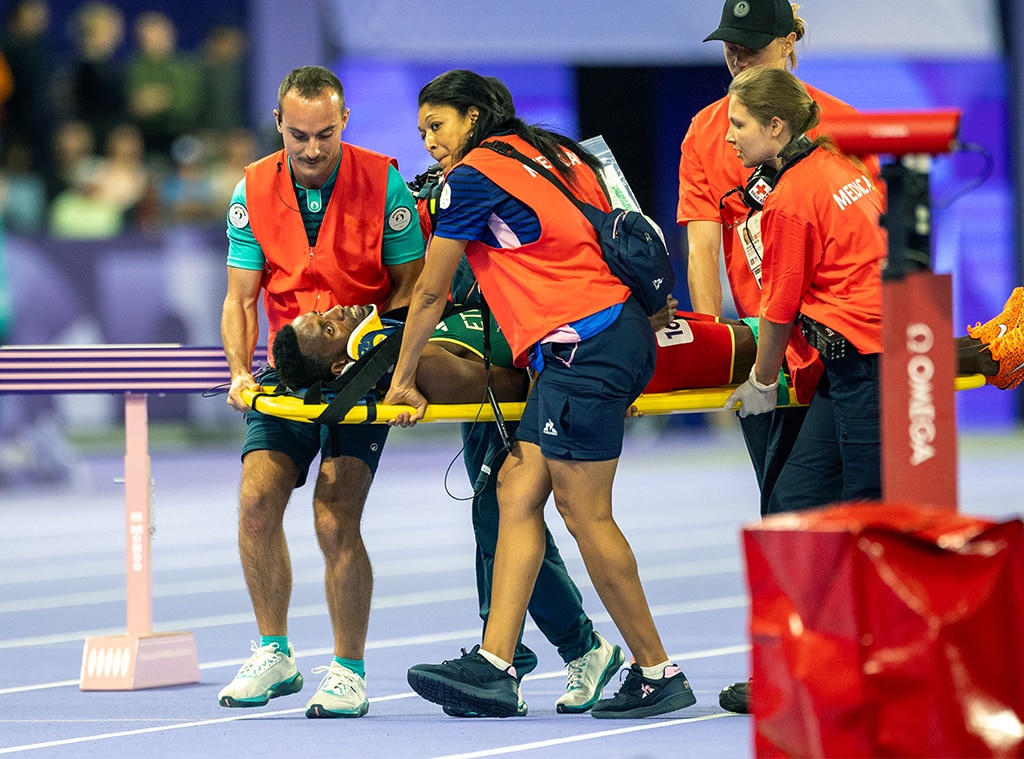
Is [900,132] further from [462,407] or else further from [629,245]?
[462,407]

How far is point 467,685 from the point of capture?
531 cm

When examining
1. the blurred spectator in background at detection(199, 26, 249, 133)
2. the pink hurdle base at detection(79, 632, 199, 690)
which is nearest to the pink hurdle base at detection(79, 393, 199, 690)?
the pink hurdle base at detection(79, 632, 199, 690)

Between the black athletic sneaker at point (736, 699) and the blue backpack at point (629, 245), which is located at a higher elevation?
the blue backpack at point (629, 245)

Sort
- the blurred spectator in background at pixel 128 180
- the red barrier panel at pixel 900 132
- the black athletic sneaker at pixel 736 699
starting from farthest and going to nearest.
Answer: the blurred spectator in background at pixel 128 180, the black athletic sneaker at pixel 736 699, the red barrier panel at pixel 900 132

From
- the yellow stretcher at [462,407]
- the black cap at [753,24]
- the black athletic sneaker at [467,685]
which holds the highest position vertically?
the black cap at [753,24]

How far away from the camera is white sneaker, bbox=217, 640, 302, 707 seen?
19.1 ft

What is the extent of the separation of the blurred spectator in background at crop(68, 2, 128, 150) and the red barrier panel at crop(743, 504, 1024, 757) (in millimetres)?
14726

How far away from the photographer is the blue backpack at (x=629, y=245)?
527 cm

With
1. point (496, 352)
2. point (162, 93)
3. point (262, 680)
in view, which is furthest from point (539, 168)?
point (162, 93)

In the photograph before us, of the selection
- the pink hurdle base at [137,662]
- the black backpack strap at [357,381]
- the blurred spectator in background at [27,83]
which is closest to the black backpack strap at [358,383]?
the black backpack strap at [357,381]

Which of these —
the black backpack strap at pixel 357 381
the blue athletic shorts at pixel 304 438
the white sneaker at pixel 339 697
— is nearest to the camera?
the black backpack strap at pixel 357 381

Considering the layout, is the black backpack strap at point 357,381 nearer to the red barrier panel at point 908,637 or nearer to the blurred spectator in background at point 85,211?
the red barrier panel at point 908,637

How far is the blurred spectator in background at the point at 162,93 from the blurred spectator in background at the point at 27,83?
2.89 feet

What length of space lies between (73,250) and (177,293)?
102cm
